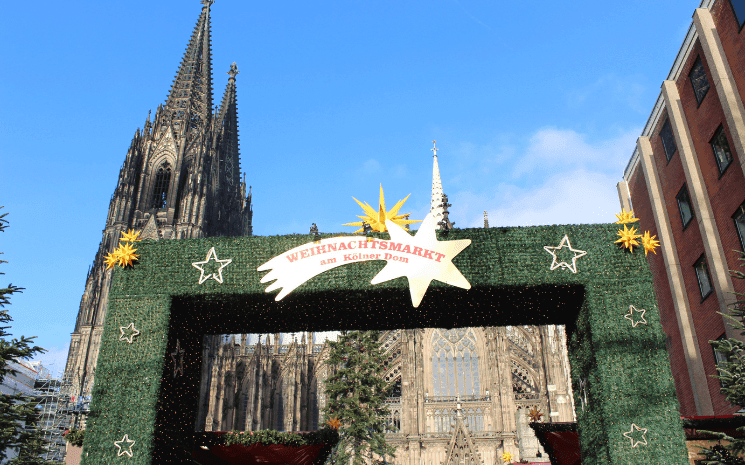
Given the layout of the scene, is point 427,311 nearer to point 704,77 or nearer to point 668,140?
point 704,77

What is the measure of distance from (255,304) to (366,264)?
2.36 metres

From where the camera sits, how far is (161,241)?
11.7 m

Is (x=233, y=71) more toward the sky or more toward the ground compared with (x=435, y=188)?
more toward the sky

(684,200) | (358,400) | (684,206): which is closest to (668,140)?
(684,200)

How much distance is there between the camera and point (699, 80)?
18.6 m

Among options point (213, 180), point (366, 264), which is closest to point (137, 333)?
point (366, 264)

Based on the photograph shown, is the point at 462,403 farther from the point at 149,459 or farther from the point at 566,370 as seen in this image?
the point at 149,459

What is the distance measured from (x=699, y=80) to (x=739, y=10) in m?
2.83

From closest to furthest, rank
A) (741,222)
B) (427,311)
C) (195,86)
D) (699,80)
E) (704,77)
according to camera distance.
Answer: (427,311) → (741,222) → (704,77) → (699,80) → (195,86)

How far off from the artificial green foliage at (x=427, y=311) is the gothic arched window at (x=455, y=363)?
26.6 meters

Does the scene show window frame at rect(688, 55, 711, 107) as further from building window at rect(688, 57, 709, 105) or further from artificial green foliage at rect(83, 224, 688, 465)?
artificial green foliage at rect(83, 224, 688, 465)

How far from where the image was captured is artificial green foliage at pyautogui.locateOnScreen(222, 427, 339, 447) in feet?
46.7

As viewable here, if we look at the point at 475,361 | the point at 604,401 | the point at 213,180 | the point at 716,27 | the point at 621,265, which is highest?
the point at 213,180

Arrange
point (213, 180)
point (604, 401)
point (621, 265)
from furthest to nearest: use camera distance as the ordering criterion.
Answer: point (213, 180)
point (621, 265)
point (604, 401)
